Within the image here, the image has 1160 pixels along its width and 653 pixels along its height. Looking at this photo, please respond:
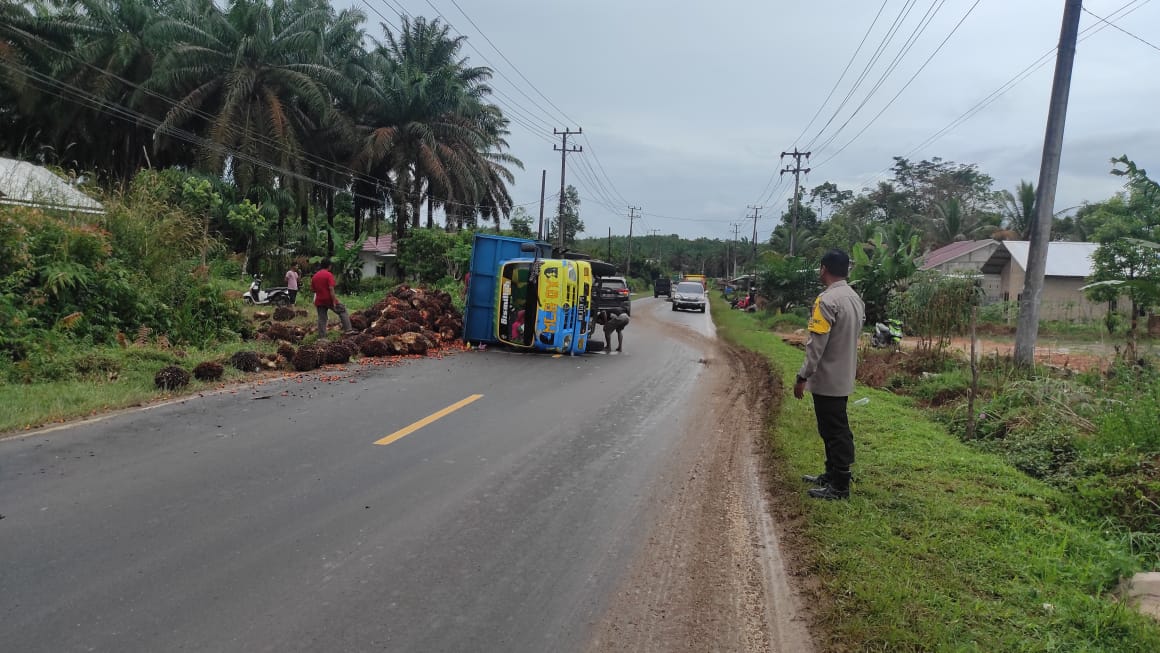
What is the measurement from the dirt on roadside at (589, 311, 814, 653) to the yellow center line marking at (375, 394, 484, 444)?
9.12ft

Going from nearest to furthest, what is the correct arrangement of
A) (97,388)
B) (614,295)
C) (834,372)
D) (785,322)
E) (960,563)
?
(960,563) → (834,372) → (97,388) → (785,322) → (614,295)

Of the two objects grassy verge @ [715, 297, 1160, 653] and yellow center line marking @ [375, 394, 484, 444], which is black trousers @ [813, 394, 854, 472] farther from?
yellow center line marking @ [375, 394, 484, 444]

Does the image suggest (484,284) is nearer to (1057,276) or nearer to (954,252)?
(1057,276)

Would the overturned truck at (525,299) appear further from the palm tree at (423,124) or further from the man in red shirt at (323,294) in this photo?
the palm tree at (423,124)

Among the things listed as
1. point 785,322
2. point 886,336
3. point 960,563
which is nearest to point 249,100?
point 785,322

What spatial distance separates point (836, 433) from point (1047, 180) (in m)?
7.72

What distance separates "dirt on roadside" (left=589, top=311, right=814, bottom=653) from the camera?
3.49 m

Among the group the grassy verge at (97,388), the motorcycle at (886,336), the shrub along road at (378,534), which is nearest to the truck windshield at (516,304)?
the grassy verge at (97,388)

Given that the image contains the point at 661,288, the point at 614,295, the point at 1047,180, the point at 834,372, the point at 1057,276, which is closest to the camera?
the point at 834,372

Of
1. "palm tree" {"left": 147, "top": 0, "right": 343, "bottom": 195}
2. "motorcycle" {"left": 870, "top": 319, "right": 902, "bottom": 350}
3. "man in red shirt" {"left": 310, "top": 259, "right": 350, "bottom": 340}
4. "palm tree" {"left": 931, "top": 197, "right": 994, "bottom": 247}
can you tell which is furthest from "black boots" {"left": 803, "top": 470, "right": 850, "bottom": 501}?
"palm tree" {"left": 931, "top": 197, "right": 994, "bottom": 247}

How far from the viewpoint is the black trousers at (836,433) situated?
17.6 feet

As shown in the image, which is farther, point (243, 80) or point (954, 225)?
point (954, 225)

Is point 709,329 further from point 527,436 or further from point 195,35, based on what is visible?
point 195,35

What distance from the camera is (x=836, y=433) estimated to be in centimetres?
542
